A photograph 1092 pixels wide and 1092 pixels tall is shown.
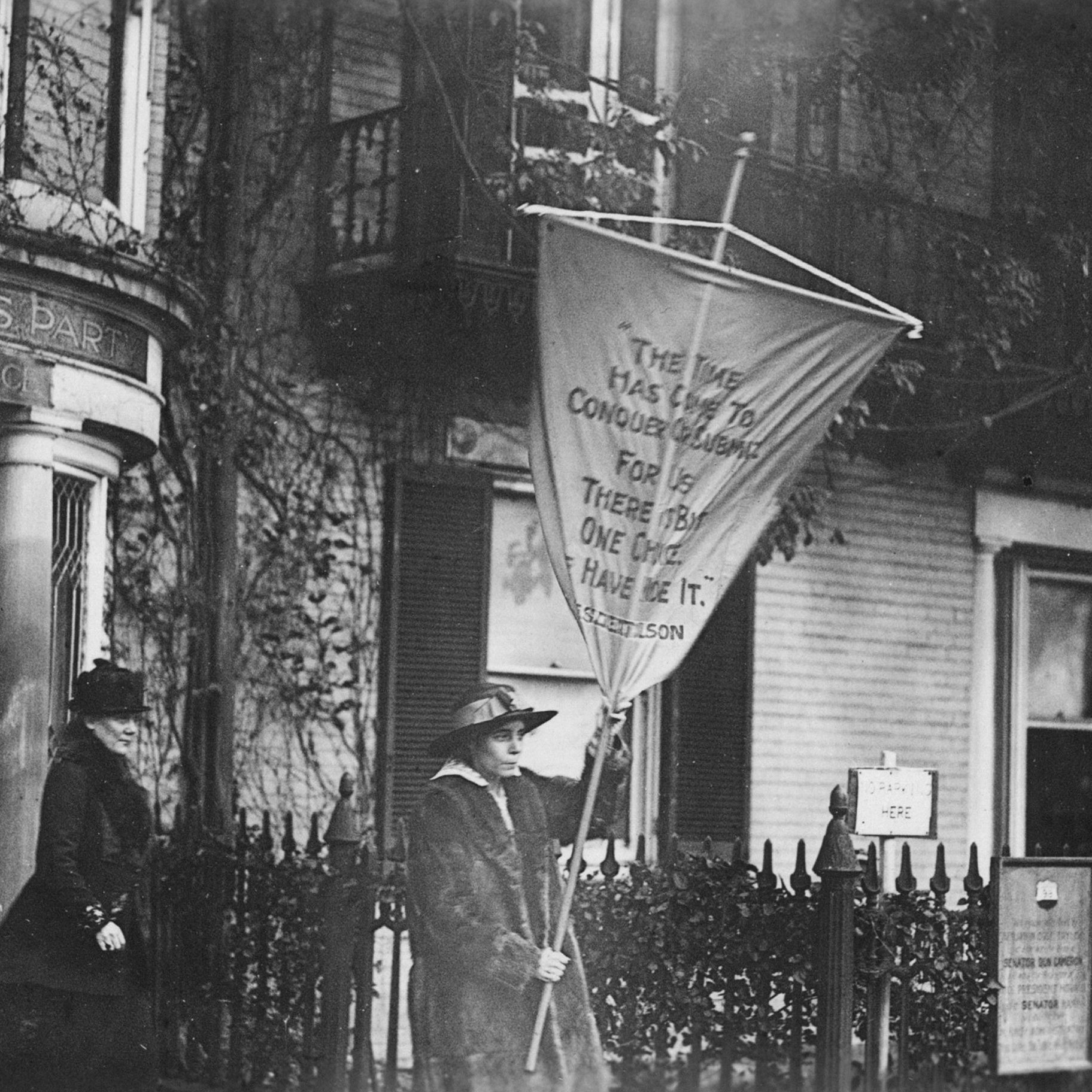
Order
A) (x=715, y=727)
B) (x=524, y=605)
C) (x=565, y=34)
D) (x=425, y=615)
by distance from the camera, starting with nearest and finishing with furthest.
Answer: (x=425, y=615) < (x=524, y=605) < (x=565, y=34) < (x=715, y=727)

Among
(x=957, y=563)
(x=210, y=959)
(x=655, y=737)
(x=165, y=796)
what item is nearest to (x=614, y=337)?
(x=210, y=959)

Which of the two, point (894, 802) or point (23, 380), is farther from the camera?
point (894, 802)

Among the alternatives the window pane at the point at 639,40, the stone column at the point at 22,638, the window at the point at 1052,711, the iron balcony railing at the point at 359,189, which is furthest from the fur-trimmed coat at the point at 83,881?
the window at the point at 1052,711

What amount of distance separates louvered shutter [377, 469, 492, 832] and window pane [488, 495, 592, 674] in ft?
0.49

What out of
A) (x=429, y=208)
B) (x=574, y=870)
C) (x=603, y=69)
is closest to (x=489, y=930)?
(x=574, y=870)

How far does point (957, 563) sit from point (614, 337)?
7392 mm

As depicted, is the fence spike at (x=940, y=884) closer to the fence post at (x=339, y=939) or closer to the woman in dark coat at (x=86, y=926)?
the fence post at (x=339, y=939)

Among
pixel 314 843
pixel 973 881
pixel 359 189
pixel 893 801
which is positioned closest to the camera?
pixel 314 843

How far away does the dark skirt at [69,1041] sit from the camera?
7.71m

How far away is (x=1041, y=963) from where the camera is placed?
925 centimetres

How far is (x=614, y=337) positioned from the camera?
23.2ft

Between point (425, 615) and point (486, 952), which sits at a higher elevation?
point (425, 615)

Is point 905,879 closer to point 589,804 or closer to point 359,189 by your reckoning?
point 589,804

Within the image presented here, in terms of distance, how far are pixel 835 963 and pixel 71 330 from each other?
4.10 meters
